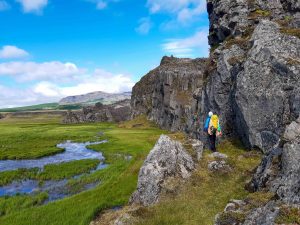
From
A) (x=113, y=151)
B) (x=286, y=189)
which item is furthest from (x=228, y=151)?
(x=113, y=151)

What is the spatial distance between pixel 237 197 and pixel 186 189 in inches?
161

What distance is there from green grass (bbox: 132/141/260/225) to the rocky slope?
83.8 inches

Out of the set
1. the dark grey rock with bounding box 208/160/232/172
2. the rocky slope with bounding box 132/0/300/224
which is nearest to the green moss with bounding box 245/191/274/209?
the rocky slope with bounding box 132/0/300/224

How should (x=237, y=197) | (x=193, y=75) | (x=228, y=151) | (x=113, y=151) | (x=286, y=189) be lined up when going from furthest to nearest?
(x=193, y=75) → (x=113, y=151) → (x=228, y=151) → (x=237, y=197) → (x=286, y=189)

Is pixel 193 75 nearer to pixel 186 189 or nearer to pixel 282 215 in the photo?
pixel 186 189

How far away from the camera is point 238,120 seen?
32.4 meters

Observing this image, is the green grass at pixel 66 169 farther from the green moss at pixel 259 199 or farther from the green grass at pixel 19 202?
the green moss at pixel 259 199

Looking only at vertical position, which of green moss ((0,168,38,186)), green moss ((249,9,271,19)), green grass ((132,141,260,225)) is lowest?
green moss ((0,168,38,186))

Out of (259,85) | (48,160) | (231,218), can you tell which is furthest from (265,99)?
(48,160)

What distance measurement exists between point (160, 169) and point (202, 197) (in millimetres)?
4222

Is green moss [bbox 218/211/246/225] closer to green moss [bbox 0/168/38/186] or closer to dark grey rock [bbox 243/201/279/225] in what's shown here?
dark grey rock [bbox 243/201/279/225]

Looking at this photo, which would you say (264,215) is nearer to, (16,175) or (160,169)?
(160,169)

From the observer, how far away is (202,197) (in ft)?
71.4

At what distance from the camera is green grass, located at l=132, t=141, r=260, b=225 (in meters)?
19.2
